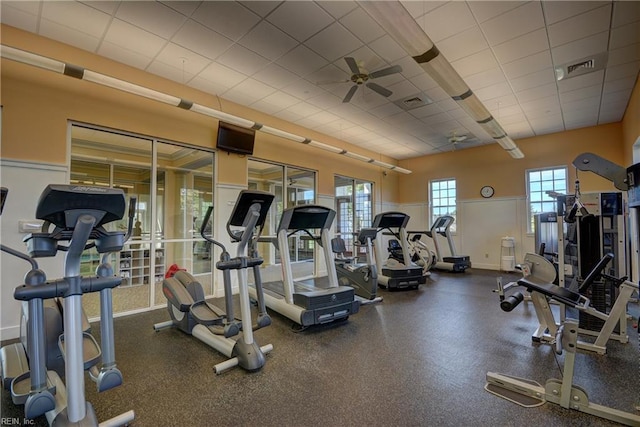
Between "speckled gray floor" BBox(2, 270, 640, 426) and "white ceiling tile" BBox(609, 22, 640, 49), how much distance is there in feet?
11.7

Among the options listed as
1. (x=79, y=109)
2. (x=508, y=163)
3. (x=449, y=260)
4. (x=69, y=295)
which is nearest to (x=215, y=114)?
(x=79, y=109)

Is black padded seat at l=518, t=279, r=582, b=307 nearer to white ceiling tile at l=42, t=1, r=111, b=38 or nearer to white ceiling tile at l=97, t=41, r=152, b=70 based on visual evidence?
white ceiling tile at l=42, t=1, r=111, b=38

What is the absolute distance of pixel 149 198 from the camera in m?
4.81

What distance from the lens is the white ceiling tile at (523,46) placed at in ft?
11.8

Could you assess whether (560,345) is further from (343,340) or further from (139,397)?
(139,397)

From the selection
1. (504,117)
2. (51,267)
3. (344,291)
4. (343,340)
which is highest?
(504,117)

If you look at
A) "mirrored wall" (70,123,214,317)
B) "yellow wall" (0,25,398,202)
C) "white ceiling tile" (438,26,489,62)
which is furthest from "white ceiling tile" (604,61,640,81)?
"mirrored wall" (70,123,214,317)

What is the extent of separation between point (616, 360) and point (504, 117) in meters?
5.07

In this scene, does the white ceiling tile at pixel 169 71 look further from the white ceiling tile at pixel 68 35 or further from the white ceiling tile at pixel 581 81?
the white ceiling tile at pixel 581 81

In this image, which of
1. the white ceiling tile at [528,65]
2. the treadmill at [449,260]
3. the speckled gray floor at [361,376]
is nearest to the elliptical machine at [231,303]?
the speckled gray floor at [361,376]

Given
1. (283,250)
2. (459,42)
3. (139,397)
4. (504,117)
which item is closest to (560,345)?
(283,250)

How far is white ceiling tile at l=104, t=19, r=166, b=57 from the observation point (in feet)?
11.3

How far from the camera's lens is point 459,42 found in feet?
12.3

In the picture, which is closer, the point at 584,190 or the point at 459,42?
the point at 459,42
